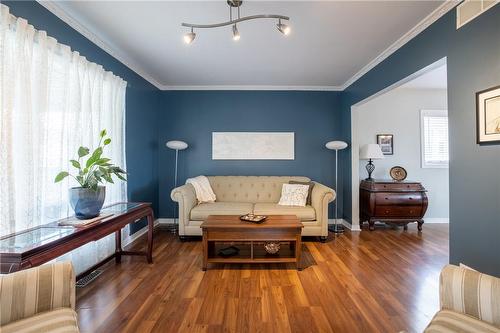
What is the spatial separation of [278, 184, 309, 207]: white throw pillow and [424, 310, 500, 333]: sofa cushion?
2.63 metres

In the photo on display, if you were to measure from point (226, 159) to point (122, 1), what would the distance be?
2977mm

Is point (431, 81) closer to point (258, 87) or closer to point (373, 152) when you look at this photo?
point (373, 152)

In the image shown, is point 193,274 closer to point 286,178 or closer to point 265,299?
point 265,299

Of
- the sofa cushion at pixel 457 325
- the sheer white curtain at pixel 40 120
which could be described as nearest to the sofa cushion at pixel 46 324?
the sheer white curtain at pixel 40 120

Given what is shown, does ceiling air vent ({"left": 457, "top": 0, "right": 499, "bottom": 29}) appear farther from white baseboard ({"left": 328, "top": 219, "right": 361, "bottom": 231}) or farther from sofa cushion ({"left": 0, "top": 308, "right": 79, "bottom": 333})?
sofa cushion ({"left": 0, "top": 308, "right": 79, "bottom": 333})

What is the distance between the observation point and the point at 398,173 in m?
4.60

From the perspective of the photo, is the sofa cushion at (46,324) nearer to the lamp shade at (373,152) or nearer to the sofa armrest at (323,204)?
the sofa armrest at (323,204)

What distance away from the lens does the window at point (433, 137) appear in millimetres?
4715

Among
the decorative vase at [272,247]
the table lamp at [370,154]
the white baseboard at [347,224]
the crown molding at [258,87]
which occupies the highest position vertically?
the crown molding at [258,87]

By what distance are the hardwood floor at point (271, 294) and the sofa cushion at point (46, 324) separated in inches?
27.6

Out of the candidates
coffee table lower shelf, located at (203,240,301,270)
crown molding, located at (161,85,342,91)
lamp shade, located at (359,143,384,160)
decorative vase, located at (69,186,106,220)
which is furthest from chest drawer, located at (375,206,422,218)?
decorative vase, located at (69,186,106,220)

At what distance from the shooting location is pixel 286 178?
445cm

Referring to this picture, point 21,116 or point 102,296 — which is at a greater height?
point 21,116

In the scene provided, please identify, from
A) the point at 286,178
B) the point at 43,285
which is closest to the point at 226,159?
the point at 286,178
